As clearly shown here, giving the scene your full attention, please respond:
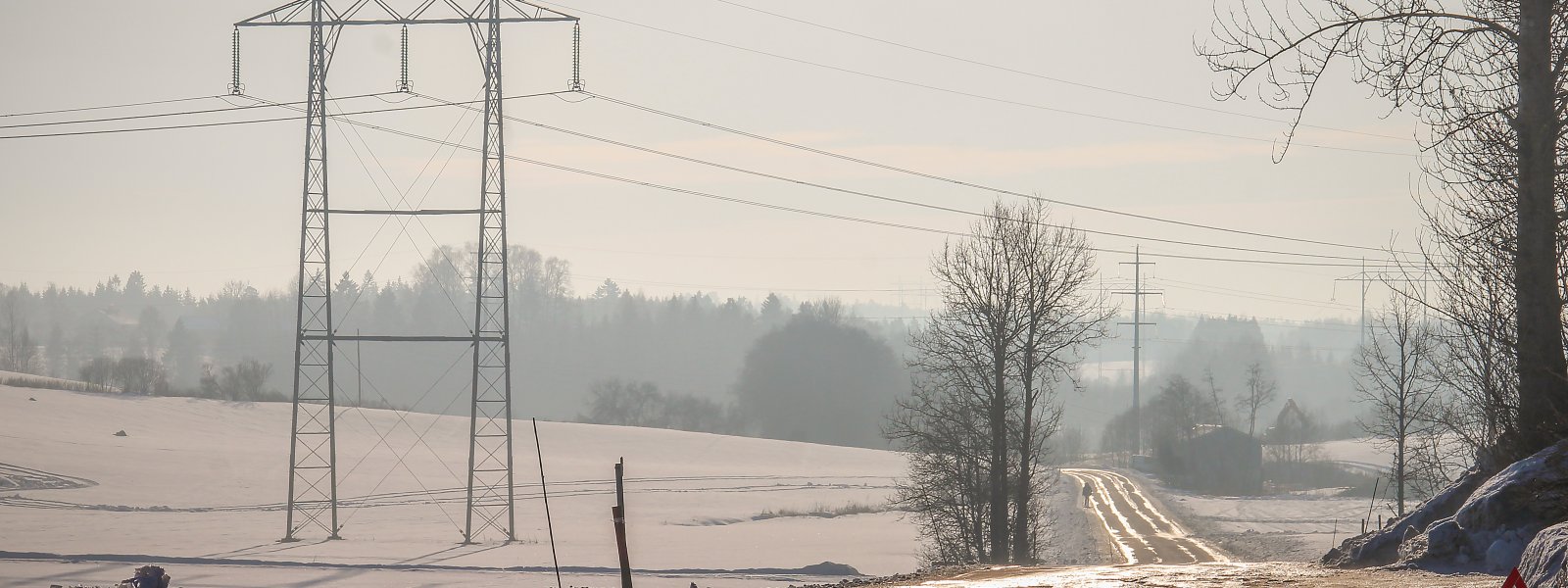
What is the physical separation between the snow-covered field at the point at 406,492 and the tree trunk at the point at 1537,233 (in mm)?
20605

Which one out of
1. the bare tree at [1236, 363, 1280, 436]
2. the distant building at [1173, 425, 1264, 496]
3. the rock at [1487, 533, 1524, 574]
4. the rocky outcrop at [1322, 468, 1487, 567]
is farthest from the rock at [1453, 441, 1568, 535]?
the bare tree at [1236, 363, 1280, 436]

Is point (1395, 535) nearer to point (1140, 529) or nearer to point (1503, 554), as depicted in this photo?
point (1503, 554)

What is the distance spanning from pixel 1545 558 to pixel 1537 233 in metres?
7.23

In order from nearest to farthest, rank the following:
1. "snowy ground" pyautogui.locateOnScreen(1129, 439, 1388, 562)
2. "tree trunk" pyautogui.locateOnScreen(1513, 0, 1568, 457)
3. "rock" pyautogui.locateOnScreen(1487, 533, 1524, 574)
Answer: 1. "rock" pyautogui.locateOnScreen(1487, 533, 1524, 574)
2. "tree trunk" pyautogui.locateOnScreen(1513, 0, 1568, 457)
3. "snowy ground" pyautogui.locateOnScreen(1129, 439, 1388, 562)

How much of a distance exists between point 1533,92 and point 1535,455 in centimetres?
475

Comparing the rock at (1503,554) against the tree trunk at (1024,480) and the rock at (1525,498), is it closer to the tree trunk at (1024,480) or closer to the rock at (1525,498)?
the rock at (1525,498)

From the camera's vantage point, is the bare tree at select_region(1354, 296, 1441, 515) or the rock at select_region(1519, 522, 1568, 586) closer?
the rock at select_region(1519, 522, 1568, 586)

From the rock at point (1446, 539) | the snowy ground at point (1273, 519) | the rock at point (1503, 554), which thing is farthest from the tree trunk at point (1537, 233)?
the snowy ground at point (1273, 519)

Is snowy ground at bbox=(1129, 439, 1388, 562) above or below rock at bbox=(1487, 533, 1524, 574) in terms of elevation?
below

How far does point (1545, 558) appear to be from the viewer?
295 inches

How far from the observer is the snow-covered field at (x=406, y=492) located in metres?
34.3

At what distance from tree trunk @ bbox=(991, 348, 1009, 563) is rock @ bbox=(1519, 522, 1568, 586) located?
83.0 feet

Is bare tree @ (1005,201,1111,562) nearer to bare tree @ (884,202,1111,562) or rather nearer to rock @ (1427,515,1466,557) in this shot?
bare tree @ (884,202,1111,562)

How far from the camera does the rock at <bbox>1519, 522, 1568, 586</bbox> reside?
23.6 feet
